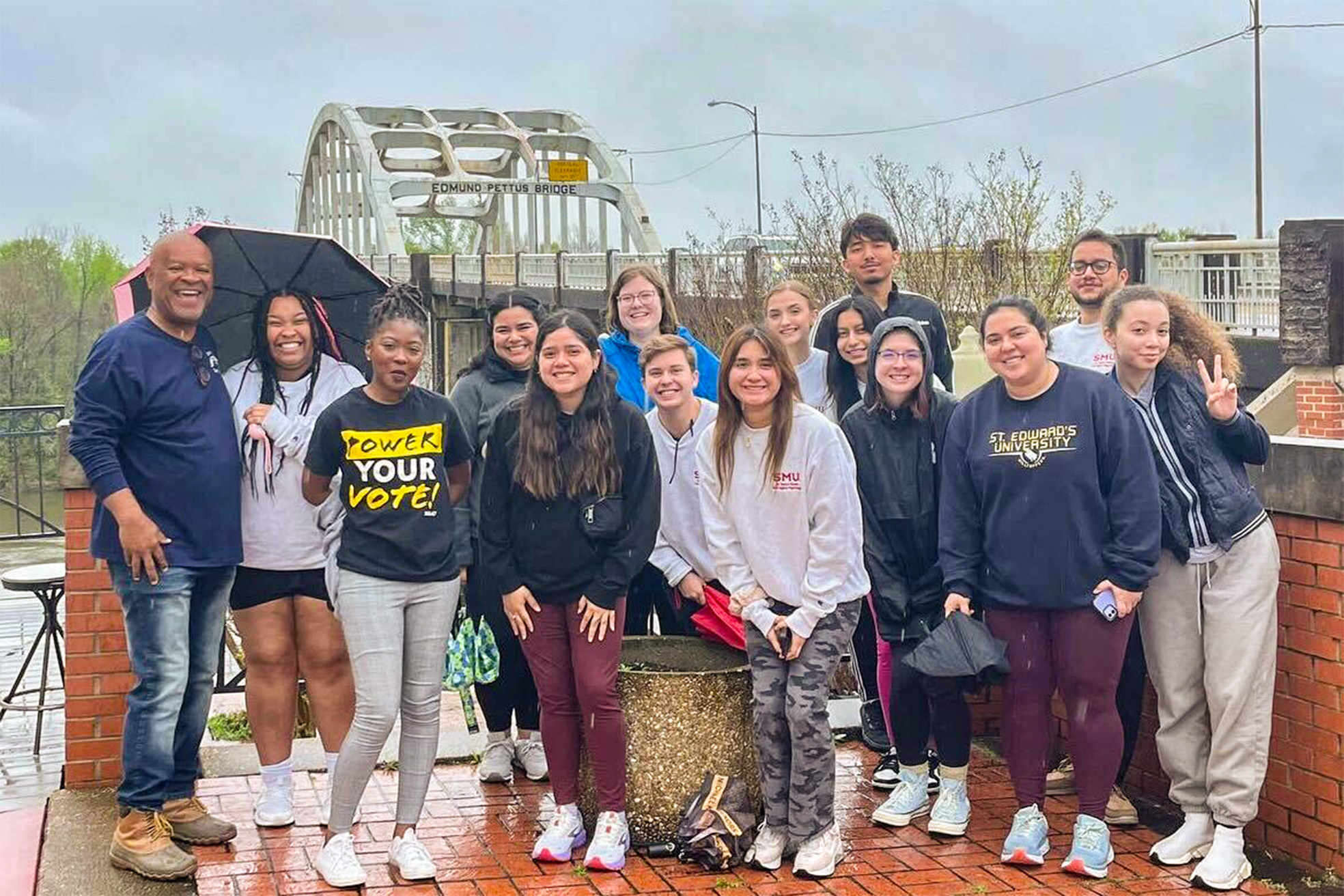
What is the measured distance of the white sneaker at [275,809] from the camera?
16.9ft

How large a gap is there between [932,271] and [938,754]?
1093cm

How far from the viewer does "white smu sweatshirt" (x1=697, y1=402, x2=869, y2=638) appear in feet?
15.5

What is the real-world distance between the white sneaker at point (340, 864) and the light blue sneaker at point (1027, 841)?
6.59ft

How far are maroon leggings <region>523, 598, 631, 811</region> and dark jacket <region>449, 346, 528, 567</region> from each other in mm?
627

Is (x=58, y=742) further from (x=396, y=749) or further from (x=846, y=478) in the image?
(x=846, y=478)

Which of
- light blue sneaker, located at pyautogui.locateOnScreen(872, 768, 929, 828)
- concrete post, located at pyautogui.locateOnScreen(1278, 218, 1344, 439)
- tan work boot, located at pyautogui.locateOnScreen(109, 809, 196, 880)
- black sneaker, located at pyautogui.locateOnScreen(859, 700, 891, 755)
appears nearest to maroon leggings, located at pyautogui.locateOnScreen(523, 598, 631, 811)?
light blue sneaker, located at pyautogui.locateOnScreen(872, 768, 929, 828)

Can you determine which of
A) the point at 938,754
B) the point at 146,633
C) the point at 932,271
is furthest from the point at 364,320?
the point at 932,271

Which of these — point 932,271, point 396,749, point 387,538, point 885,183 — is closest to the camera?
point 387,538

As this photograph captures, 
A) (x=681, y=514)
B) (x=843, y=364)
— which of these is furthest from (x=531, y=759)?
(x=843, y=364)

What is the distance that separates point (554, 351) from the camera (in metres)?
4.79

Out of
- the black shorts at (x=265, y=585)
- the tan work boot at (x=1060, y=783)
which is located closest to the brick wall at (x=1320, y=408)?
the tan work boot at (x=1060, y=783)

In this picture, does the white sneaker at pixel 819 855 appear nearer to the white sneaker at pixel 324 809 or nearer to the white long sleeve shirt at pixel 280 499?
the white sneaker at pixel 324 809

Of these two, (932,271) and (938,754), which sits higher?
(932,271)

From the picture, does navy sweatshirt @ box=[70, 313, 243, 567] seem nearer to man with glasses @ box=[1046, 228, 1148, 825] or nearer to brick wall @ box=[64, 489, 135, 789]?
brick wall @ box=[64, 489, 135, 789]
